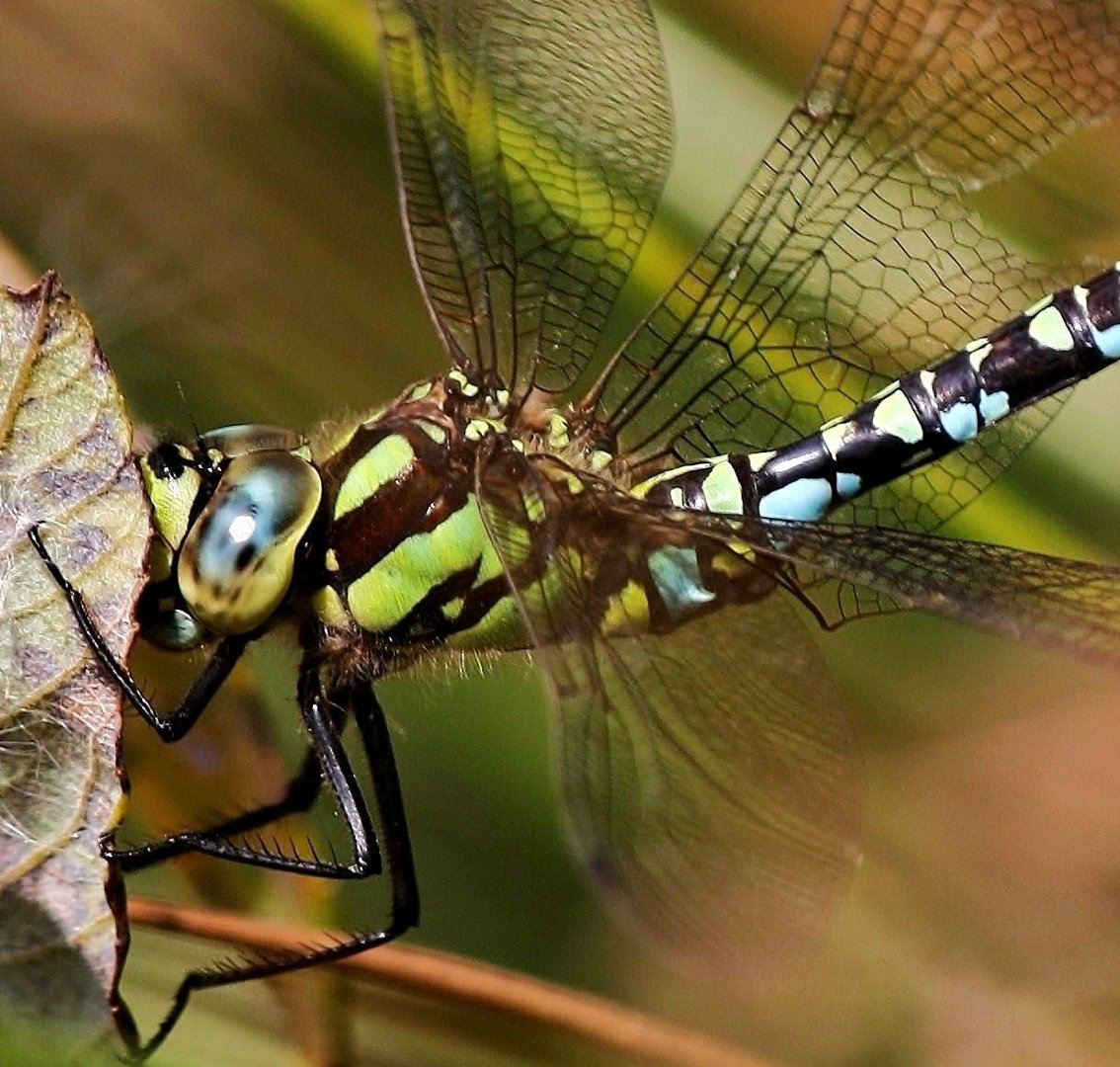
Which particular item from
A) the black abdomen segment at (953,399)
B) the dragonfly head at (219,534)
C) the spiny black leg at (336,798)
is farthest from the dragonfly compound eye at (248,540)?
the black abdomen segment at (953,399)

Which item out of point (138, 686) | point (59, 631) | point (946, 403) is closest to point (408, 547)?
point (138, 686)

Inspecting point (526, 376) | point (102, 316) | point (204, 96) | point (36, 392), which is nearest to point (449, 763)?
point (526, 376)

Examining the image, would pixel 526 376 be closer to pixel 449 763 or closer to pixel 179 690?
pixel 179 690

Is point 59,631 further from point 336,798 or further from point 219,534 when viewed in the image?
point 336,798

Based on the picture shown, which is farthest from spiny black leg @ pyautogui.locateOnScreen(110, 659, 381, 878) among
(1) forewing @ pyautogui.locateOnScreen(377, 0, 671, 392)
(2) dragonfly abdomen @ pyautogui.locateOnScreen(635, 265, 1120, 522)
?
(2) dragonfly abdomen @ pyautogui.locateOnScreen(635, 265, 1120, 522)

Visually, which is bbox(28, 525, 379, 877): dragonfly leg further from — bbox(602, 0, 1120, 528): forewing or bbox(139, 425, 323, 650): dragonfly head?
bbox(602, 0, 1120, 528): forewing

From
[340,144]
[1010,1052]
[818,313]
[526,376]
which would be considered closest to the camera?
[526,376]
